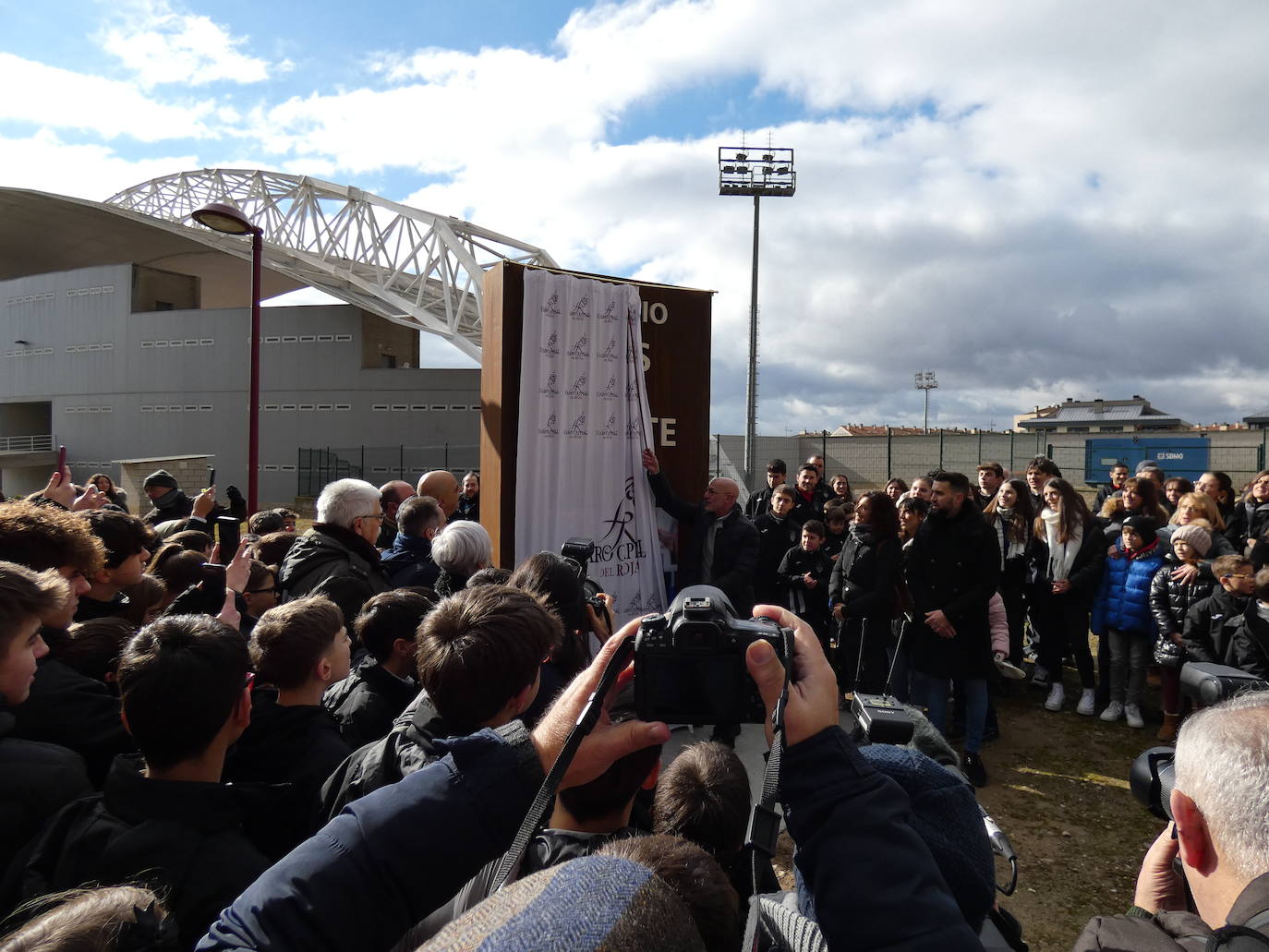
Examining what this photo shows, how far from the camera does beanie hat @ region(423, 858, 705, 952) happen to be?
550 millimetres

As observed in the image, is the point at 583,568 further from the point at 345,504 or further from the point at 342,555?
the point at 345,504

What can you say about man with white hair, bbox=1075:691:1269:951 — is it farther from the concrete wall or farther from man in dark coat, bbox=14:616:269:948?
the concrete wall

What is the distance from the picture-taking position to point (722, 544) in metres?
4.96

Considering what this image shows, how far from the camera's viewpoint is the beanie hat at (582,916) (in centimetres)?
55

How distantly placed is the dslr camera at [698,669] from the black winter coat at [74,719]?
1.53 metres

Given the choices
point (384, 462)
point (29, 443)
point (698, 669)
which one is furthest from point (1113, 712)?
point (29, 443)

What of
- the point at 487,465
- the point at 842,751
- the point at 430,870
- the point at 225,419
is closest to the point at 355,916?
the point at 430,870

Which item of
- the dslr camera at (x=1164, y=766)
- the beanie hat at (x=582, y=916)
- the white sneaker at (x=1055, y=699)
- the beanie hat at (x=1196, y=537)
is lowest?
the white sneaker at (x=1055, y=699)

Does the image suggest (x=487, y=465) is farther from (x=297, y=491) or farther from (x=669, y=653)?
(x=297, y=491)

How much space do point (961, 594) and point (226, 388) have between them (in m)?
28.6

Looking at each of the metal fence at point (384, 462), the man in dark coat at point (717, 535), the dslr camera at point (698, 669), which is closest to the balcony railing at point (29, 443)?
the metal fence at point (384, 462)

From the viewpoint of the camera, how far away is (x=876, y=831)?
0.93m

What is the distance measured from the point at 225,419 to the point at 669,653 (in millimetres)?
30543

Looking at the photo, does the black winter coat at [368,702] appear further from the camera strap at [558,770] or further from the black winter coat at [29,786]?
the camera strap at [558,770]
